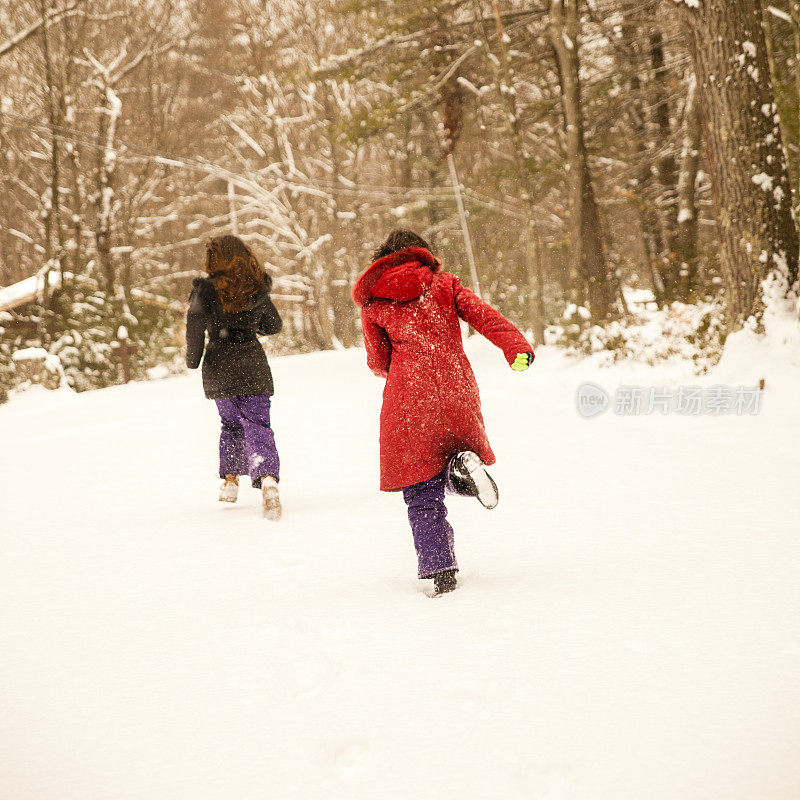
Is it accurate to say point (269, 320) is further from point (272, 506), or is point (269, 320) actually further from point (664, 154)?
point (664, 154)

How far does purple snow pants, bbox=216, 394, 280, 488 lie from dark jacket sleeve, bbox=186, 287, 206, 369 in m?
0.44

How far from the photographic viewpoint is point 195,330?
→ 213 inches

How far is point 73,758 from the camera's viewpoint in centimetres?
236

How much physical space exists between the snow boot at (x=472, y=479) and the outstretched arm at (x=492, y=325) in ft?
1.57

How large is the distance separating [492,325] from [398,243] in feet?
1.97

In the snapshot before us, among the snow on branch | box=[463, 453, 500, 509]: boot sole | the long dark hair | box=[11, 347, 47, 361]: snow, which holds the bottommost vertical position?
box=[463, 453, 500, 509]: boot sole

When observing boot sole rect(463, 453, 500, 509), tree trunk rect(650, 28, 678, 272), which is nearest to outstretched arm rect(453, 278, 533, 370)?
boot sole rect(463, 453, 500, 509)

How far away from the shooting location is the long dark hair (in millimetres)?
3820

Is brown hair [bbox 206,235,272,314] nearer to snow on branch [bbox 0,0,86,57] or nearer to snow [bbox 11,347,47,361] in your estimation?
snow [bbox 11,347,47,361]

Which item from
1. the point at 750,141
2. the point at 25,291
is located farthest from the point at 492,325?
the point at 25,291

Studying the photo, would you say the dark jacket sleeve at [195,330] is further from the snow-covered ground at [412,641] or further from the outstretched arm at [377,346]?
the outstretched arm at [377,346]

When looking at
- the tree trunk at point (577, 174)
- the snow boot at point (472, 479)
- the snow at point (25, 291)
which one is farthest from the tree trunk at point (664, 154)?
the snow at point (25, 291)

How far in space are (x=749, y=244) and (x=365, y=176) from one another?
2787 centimetres

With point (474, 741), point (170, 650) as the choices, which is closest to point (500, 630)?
point (474, 741)
